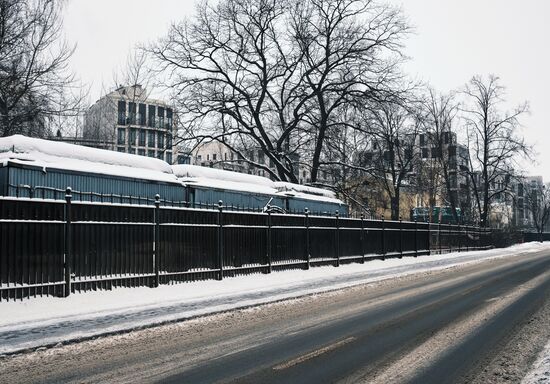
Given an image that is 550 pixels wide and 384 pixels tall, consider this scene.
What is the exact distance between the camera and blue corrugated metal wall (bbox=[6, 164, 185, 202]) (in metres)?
13.7

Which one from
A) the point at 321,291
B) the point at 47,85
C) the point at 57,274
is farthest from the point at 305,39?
the point at 57,274

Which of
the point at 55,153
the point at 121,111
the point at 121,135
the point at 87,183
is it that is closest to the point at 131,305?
the point at 87,183

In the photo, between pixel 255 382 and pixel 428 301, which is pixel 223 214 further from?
pixel 255 382

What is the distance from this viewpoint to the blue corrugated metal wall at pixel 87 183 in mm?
13695

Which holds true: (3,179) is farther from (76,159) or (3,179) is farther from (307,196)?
(307,196)

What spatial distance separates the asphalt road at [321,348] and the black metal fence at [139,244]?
3.10 m

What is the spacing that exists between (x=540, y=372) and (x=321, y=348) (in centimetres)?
263

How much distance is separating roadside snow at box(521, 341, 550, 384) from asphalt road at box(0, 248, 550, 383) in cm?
12

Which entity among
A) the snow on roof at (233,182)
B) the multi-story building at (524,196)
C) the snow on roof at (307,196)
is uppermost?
the multi-story building at (524,196)

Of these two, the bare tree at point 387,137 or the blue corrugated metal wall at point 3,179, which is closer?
the blue corrugated metal wall at point 3,179

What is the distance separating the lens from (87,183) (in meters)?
15.5

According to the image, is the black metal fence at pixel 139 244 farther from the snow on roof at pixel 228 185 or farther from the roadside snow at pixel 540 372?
the roadside snow at pixel 540 372

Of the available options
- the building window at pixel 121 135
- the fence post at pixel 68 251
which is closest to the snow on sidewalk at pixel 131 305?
the fence post at pixel 68 251

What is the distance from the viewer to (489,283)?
53.9ft
